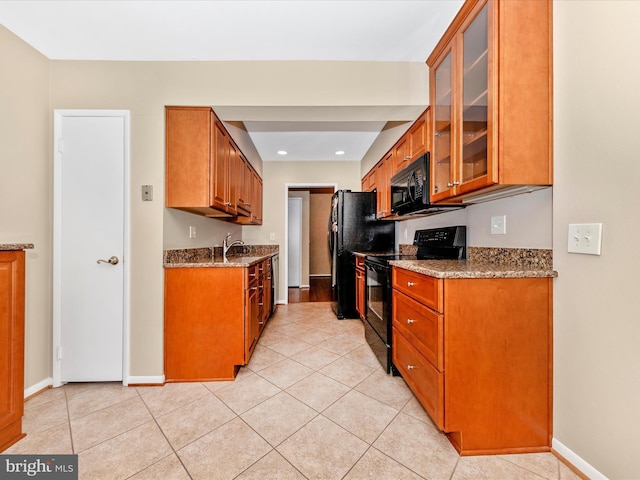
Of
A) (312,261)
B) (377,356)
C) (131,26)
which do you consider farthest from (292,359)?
(312,261)

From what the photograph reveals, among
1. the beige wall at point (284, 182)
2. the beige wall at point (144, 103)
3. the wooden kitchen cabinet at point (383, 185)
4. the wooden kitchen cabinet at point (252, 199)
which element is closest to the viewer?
the beige wall at point (144, 103)

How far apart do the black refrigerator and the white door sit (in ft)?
9.06

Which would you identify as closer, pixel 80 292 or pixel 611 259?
pixel 611 259

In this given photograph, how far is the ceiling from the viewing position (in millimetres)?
1554

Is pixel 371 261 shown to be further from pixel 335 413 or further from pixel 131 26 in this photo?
pixel 131 26

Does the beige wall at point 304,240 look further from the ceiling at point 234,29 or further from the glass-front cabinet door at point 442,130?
the glass-front cabinet door at point 442,130

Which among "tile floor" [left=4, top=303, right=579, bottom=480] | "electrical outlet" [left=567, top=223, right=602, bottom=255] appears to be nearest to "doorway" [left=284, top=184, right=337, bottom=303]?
"tile floor" [left=4, top=303, right=579, bottom=480]

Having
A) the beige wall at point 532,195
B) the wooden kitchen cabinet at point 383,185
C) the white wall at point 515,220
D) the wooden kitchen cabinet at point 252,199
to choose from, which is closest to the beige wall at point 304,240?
the wooden kitchen cabinet at point 252,199

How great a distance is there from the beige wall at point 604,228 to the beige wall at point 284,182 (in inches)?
132

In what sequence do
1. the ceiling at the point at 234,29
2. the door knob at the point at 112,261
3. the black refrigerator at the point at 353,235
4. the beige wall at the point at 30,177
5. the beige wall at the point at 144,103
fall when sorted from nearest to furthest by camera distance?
the ceiling at the point at 234,29, the beige wall at the point at 30,177, the beige wall at the point at 144,103, the door knob at the point at 112,261, the black refrigerator at the point at 353,235

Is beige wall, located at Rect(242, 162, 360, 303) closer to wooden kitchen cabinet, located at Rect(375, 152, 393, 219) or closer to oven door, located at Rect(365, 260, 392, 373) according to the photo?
wooden kitchen cabinet, located at Rect(375, 152, 393, 219)

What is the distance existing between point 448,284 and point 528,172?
666 millimetres

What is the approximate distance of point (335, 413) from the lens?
164cm

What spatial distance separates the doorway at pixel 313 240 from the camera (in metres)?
6.20
